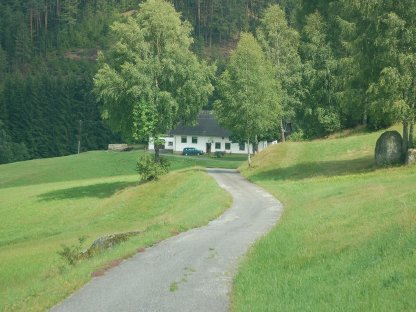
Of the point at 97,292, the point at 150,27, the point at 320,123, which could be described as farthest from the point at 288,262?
the point at 320,123

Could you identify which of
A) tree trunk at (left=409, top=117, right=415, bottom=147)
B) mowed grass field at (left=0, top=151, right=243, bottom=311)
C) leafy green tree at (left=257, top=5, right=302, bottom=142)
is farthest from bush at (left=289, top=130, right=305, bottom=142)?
tree trunk at (left=409, top=117, right=415, bottom=147)

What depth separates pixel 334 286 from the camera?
13492mm

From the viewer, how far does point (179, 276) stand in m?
17.0

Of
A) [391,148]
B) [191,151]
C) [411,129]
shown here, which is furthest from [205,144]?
[411,129]

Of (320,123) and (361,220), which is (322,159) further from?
(361,220)

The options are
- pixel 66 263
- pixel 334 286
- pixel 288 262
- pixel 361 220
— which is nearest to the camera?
pixel 334 286

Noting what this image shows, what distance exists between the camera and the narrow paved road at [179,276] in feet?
46.4

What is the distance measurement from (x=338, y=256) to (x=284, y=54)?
5774 centimetres

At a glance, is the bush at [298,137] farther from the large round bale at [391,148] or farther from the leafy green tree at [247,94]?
the large round bale at [391,148]

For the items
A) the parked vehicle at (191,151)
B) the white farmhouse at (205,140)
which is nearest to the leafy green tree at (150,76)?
the parked vehicle at (191,151)

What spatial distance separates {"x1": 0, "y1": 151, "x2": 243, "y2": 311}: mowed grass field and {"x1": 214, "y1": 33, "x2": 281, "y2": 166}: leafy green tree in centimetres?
754

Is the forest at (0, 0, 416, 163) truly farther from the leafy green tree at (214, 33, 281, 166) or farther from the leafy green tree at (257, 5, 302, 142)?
the leafy green tree at (214, 33, 281, 166)

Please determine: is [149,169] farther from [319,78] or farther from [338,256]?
[338,256]

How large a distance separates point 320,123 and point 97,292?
5323 centimetres
